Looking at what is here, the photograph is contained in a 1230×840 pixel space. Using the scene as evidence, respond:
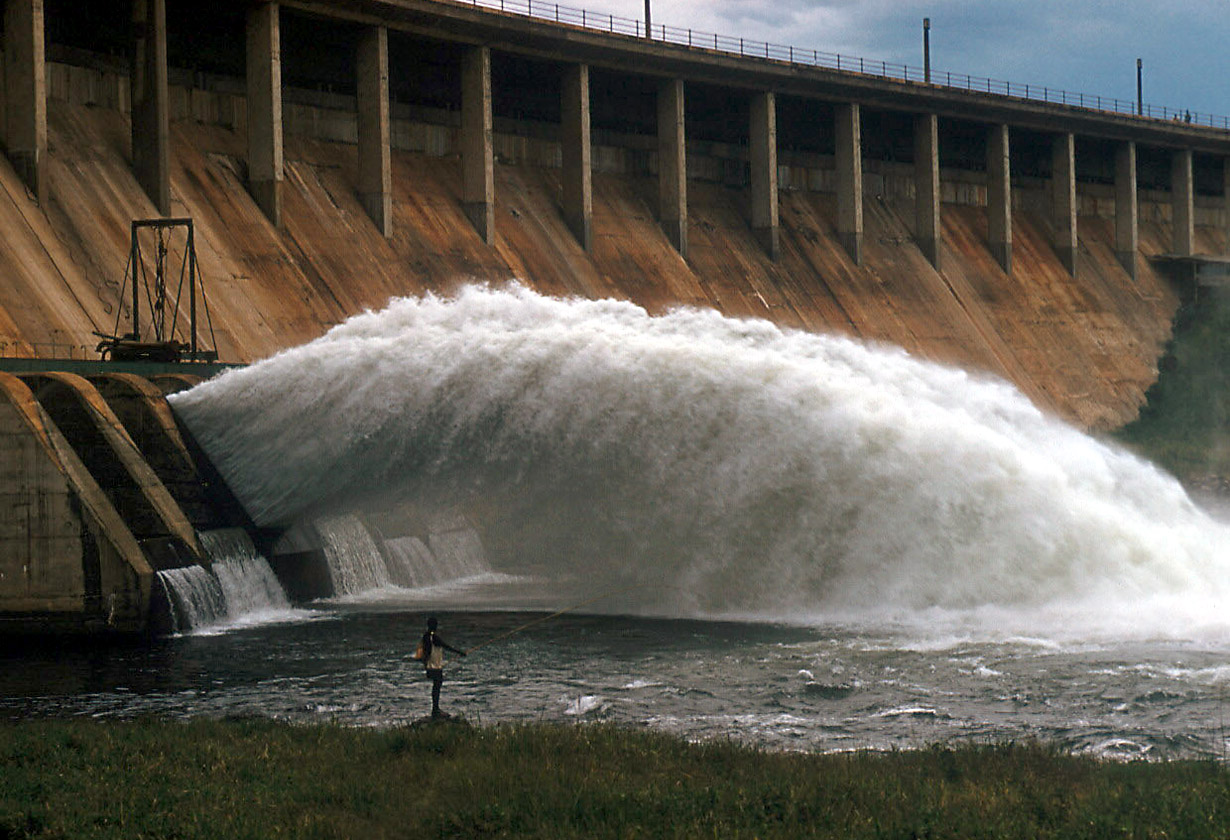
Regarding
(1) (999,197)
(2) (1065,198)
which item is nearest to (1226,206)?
(2) (1065,198)

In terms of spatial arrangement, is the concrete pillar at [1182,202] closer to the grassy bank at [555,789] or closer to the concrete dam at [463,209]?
the concrete dam at [463,209]

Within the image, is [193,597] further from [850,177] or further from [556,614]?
[850,177]

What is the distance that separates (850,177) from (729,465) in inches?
1866

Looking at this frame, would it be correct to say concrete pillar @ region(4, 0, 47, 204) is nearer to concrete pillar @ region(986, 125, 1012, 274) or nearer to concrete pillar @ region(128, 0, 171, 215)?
concrete pillar @ region(128, 0, 171, 215)

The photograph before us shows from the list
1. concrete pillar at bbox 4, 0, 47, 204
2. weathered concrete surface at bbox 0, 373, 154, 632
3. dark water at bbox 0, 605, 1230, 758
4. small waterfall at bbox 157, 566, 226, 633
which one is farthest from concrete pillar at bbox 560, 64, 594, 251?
weathered concrete surface at bbox 0, 373, 154, 632

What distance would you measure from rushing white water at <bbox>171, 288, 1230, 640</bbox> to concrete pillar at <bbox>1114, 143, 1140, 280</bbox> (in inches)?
2440

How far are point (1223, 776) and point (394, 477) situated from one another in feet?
69.0

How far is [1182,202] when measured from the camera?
316 feet

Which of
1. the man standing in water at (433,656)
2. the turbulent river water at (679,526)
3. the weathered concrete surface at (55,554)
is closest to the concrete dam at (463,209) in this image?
the weathered concrete surface at (55,554)

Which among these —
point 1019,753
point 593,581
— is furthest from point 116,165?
point 1019,753

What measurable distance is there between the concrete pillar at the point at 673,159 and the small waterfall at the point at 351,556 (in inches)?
1318

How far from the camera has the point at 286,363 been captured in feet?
113

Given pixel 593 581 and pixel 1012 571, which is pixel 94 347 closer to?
pixel 593 581

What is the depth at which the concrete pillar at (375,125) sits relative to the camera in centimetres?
5600
